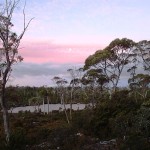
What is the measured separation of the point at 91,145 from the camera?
58.5ft

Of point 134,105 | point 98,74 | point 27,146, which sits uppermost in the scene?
point 98,74

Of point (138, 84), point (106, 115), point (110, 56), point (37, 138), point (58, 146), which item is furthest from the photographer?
point (138, 84)

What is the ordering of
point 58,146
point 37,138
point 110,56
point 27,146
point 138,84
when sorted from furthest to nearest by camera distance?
point 138,84 → point 110,56 → point 37,138 → point 27,146 → point 58,146

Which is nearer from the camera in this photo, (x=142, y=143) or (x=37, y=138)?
(x=142, y=143)

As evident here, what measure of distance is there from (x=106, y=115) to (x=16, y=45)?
743 centimetres

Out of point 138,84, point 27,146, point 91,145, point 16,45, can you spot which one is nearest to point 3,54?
point 16,45

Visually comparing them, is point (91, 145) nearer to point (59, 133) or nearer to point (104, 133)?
point (59, 133)

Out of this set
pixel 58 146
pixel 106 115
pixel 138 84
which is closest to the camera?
pixel 58 146

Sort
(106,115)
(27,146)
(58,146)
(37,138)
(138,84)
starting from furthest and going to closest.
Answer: (138,84) → (106,115) → (37,138) → (27,146) → (58,146)

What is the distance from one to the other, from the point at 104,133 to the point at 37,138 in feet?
13.1

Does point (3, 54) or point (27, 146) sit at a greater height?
point (3, 54)

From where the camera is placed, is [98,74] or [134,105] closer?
[134,105]

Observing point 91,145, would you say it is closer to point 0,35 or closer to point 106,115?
point 106,115

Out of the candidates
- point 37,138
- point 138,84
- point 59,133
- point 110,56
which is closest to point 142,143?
point 59,133
